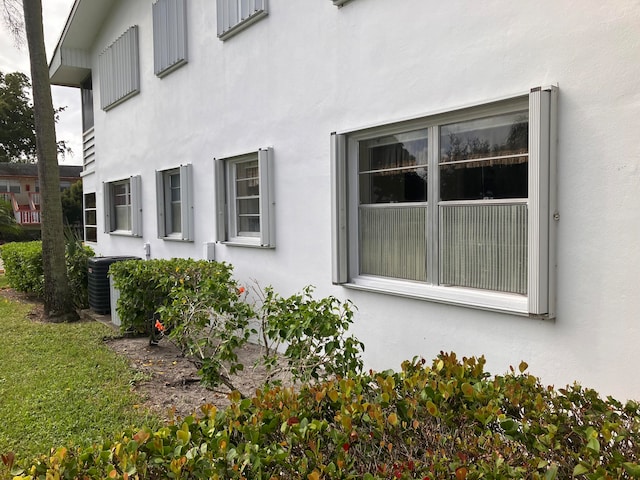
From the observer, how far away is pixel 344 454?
1983 millimetres

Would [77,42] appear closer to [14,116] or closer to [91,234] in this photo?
[91,234]

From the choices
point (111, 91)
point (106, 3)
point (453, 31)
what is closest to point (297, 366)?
point (453, 31)

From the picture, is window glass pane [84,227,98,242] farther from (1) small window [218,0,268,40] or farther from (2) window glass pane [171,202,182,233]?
(1) small window [218,0,268,40]

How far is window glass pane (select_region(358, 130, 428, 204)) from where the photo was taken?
470cm

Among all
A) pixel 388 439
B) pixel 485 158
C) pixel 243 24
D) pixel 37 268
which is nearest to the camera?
pixel 388 439

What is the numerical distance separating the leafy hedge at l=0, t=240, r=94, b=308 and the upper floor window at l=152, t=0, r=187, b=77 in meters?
3.96

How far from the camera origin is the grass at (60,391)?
4164 millimetres

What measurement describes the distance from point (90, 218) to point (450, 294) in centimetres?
1241

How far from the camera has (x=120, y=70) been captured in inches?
428

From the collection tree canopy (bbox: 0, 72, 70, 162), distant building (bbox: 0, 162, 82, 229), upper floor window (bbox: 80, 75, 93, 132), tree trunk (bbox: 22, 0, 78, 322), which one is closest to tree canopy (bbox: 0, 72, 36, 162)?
tree canopy (bbox: 0, 72, 70, 162)

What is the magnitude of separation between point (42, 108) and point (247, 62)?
3832mm

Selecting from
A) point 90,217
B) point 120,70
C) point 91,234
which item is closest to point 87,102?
point 90,217

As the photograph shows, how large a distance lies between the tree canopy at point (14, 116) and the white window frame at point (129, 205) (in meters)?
33.2

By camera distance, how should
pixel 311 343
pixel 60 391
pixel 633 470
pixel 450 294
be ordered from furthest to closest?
pixel 60 391 → pixel 450 294 → pixel 311 343 → pixel 633 470
